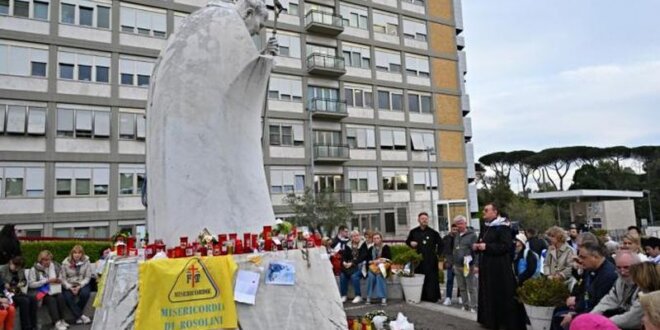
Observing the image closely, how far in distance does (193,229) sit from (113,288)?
1.11 metres

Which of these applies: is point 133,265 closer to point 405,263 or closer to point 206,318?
point 206,318

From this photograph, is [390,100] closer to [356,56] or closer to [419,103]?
[419,103]

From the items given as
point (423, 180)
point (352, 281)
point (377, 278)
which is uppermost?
point (423, 180)

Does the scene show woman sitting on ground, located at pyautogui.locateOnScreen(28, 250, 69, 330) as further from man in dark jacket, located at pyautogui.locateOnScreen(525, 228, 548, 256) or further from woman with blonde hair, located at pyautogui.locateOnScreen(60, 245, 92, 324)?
man in dark jacket, located at pyautogui.locateOnScreen(525, 228, 548, 256)

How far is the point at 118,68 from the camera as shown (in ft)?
90.5

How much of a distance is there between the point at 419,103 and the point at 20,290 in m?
34.2

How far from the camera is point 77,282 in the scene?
925cm

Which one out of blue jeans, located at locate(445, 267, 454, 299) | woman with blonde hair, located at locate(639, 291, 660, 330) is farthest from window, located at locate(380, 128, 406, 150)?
woman with blonde hair, located at locate(639, 291, 660, 330)

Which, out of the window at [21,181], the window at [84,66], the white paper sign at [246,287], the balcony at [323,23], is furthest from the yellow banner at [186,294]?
the balcony at [323,23]

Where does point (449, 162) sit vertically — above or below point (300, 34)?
below

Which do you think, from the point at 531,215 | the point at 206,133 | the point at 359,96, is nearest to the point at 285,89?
the point at 359,96

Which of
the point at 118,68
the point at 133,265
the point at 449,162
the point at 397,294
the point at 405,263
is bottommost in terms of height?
the point at 397,294

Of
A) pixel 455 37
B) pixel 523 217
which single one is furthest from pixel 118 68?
pixel 523 217

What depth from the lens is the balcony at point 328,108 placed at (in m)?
33.9
